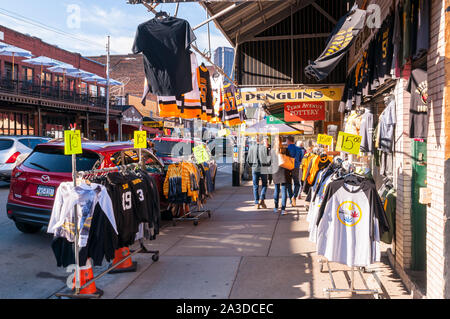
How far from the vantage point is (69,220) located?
15.0 ft

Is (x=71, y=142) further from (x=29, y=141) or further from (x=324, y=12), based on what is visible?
(x=29, y=141)

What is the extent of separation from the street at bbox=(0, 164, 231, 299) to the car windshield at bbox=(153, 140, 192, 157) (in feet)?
21.1

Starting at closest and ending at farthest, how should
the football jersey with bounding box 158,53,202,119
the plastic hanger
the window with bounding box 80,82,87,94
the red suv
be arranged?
1. the plastic hanger
2. the red suv
3. the football jersey with bounding box 158,53,202,119
4. the window with bounding box 80,82,87,94

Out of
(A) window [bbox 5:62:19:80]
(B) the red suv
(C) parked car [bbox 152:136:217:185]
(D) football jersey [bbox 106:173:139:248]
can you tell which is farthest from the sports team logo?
(A) window [bbox 5:62:19:80]

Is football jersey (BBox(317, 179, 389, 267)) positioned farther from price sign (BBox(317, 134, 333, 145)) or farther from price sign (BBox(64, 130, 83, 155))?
price sign (BBox(64, 130, 83, 155))

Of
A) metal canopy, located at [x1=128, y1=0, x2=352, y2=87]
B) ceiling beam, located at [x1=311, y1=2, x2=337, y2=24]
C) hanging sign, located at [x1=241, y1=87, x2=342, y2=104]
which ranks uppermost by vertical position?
ceiling beam, located at [x1=311, y1=2, x2=337, y2=24]

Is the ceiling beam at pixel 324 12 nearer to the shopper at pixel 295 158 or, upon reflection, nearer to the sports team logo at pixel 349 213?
the shopper at pixel 295 158

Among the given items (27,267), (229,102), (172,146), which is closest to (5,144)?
(172,146)

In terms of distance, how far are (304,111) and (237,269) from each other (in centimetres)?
857

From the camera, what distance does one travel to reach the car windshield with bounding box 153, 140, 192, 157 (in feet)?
46.7

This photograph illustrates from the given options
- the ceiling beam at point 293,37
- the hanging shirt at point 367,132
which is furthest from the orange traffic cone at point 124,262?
the ceiling beam at point 293,37

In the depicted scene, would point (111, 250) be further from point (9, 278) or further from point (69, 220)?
point (9, 278)
